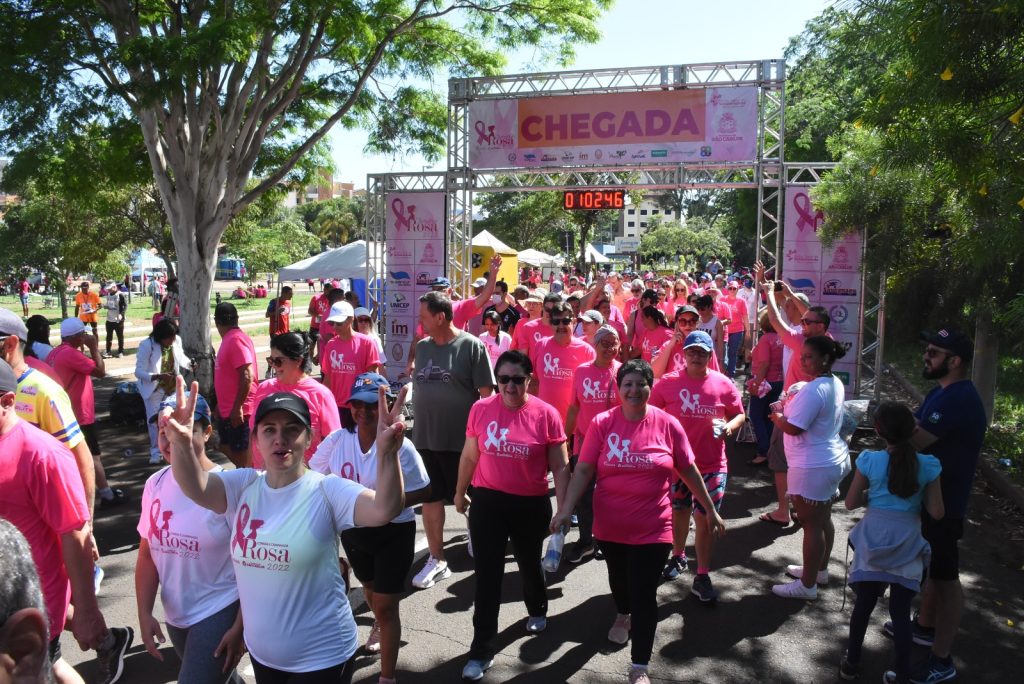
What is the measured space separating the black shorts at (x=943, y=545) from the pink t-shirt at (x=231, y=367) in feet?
16.1

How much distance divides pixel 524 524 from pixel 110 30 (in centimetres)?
979

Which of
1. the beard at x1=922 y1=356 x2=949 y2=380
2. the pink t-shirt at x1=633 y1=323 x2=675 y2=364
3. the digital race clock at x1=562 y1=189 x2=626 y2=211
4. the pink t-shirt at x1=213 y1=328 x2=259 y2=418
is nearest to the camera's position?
the beard at x1=922 y1=356 x2=949 y2=380

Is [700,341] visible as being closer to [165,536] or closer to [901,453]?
[901,453]

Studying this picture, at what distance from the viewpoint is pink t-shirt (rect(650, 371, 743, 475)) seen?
17.5ft

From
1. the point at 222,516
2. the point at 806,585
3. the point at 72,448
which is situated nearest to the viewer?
the point at 222,516

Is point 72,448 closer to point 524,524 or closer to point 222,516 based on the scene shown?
point 222,516

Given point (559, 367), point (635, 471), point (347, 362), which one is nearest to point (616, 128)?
point (559, 367)

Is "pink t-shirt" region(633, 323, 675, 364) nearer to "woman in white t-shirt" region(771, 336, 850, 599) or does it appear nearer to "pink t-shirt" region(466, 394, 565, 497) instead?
"woman in white t-shirt" region(771, 336, 850, 599)

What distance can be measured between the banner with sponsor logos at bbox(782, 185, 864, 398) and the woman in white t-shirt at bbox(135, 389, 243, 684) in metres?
9.53

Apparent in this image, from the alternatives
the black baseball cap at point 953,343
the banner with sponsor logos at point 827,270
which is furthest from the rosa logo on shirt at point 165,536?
the banner with sponsor logos at point 827,270

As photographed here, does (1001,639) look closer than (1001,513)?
Yes

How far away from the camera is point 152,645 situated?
3295 millimetres

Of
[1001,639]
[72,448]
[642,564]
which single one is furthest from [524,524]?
[1001,639]

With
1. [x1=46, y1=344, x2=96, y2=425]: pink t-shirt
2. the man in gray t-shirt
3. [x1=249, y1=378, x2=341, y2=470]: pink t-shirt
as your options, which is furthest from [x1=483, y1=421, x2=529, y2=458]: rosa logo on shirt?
[x1=46, y1=344, x2=96, y2=425]: pink t-shirt
